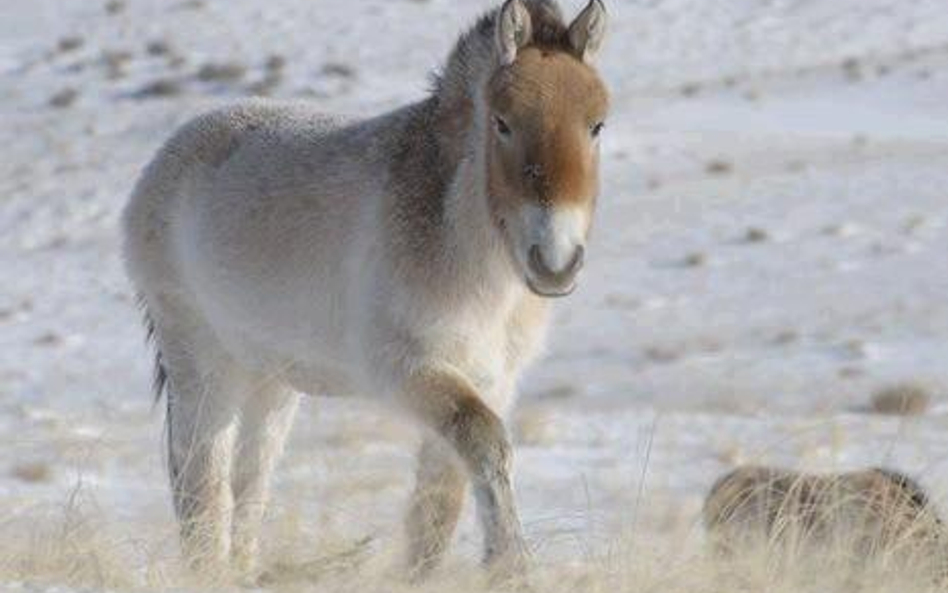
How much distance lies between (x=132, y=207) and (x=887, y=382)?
9.58 meters

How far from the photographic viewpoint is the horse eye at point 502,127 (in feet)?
21.6

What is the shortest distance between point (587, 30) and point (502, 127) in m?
0.56

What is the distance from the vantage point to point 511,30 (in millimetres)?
6754

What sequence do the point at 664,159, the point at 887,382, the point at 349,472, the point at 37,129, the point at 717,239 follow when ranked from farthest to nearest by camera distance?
the point at 37,129 < the point at 664,159 < the point at 717,239 < the point at 887,382 < the point at 349,472

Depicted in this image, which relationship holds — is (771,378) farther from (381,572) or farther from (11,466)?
(381,572)

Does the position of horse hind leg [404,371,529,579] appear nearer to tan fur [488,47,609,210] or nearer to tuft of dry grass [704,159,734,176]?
tan fur [488,47,609,210]

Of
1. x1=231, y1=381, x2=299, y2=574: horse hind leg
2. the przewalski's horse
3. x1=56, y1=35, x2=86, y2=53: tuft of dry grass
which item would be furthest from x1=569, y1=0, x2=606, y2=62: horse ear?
x1=56, y1=35, x2=86, y2=53: tuft of dry grass

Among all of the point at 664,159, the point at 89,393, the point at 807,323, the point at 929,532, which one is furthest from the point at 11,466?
the point at 664,159

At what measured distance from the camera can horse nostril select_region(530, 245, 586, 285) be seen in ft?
20.2

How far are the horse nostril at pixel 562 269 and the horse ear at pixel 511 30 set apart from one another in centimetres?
83

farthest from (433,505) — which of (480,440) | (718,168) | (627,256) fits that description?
(718,168)

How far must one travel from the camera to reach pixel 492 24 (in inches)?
278

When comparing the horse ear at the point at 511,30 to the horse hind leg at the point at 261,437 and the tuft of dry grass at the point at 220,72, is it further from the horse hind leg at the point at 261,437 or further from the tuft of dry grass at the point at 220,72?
the tuft of dry grass at the point at 220,72

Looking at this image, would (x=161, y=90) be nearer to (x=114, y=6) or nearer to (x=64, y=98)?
(x=64, y=98)
